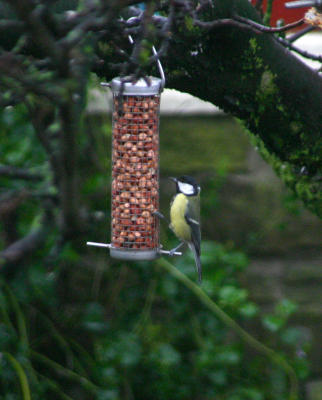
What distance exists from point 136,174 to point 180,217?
172mm

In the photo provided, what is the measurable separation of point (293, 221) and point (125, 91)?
5.67 ft

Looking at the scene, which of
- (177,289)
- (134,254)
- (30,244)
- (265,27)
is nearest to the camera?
(265,27)

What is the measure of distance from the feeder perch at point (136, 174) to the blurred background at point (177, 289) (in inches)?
32.3

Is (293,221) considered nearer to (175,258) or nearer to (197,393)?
(175,258)

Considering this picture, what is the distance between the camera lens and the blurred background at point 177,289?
303cm

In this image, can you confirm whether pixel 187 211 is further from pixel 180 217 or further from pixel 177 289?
pixel 177 289

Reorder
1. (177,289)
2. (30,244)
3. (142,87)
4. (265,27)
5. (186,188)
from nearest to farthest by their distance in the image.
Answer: (265,27)
(142,87)
(186,188)
(30,244)
(177,289)

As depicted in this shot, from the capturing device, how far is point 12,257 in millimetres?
2539

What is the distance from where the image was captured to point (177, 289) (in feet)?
10.3

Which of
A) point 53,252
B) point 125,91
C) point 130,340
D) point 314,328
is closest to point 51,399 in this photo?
point 130,340

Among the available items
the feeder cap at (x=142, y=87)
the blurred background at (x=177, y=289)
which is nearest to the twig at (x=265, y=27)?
the feeder cap at (x=142, y=87)

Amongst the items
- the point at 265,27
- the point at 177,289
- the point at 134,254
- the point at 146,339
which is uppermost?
the point at 265,27

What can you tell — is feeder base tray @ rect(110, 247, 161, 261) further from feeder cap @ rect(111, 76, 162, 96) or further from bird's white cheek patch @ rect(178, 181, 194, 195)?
feeder cap @ rect(111, 76, 162, 96)

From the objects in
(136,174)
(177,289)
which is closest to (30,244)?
(136,174)
